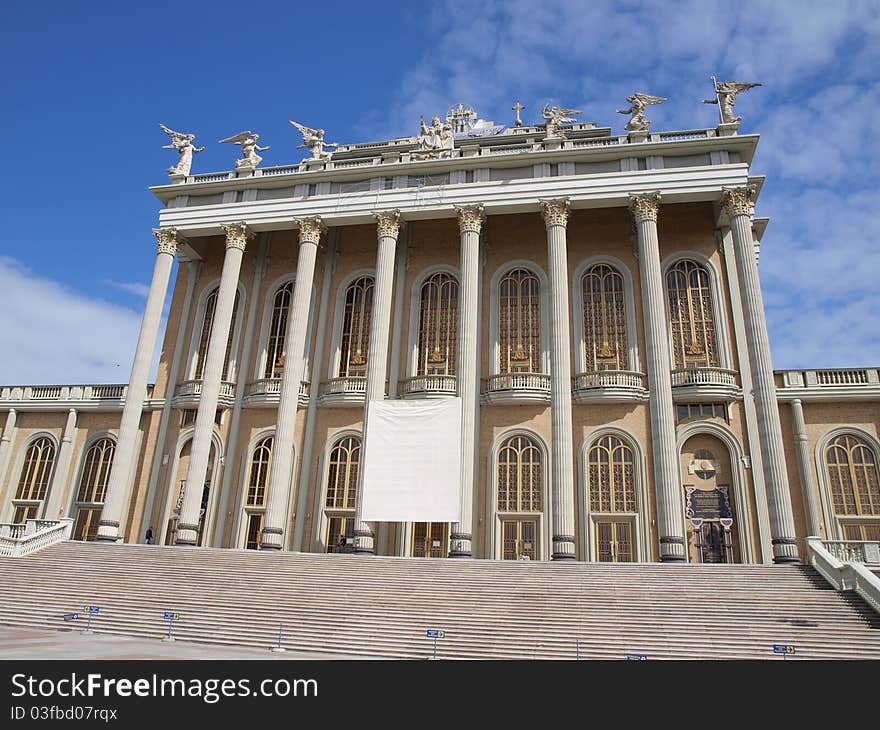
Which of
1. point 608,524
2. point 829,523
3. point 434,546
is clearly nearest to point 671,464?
point 608,524

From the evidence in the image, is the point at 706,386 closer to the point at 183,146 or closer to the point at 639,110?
the point at 639,110

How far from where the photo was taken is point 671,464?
72.1ft

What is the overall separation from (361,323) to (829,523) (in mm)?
19553

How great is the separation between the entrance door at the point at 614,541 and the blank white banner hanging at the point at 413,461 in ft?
18.0

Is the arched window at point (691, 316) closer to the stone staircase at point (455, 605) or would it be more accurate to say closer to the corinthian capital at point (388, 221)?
the stone staircase at point (455, 605)

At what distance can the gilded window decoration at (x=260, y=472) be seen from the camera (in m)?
27.5

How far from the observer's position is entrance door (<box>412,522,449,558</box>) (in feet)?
82.0

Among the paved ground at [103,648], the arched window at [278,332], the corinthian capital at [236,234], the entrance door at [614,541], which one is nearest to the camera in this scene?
the paved ground at [103,648]

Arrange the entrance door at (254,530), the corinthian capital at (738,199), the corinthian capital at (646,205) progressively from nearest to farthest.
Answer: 1. the corinthian capital at (738,199)
2. the corinthian capital at (646,205)
3. the entrance door at (254,530)

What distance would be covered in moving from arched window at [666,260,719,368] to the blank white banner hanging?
A: 30.9 feet

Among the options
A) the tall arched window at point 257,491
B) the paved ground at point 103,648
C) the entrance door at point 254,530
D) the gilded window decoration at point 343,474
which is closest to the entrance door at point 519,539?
the gilded window decoration at point 343,474

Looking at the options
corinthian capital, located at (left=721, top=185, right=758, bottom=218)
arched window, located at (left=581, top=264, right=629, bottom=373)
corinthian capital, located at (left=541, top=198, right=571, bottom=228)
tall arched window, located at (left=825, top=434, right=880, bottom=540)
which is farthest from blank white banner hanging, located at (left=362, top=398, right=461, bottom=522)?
tall arched window, located at (left=825, top=434, right=880, bottom=540)

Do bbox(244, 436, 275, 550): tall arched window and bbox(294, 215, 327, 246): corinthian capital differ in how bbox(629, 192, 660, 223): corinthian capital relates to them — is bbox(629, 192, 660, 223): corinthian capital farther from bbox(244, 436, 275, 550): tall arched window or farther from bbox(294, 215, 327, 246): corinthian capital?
bbox(244, 436, 275, 550): tall arched window

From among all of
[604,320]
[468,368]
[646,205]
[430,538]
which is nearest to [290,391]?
[468,368]
